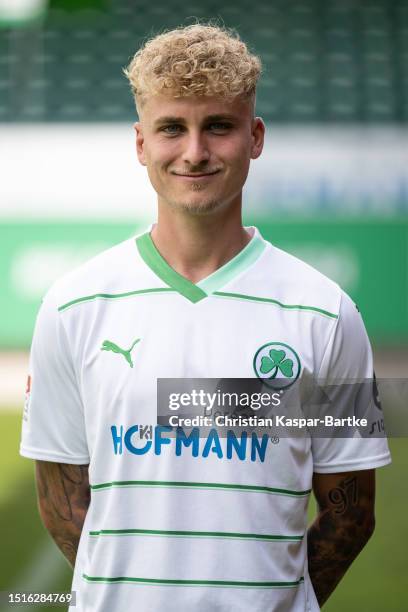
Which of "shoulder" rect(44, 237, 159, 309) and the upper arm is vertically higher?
"shoulder" rect(44, 237, 159, 309)

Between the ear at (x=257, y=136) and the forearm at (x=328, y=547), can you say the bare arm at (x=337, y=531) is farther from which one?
the ear at (x=257, y=136)

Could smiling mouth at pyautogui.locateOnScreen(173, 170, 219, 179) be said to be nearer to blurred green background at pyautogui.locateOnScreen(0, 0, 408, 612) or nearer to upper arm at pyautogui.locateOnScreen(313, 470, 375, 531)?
upper arm at pyautogui.locateOnScreen(313, 470, 375, 531)

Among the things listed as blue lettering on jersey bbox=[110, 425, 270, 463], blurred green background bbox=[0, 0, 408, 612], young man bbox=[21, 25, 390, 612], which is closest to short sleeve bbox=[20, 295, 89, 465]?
young man bbox=[21, 25, 390, 612]

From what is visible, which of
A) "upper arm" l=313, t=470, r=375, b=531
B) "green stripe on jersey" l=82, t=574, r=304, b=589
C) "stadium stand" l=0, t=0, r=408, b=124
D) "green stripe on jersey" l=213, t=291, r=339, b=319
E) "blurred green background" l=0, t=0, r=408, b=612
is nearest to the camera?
"green stripe on jersey" l=82, t=574, r=304, b=589

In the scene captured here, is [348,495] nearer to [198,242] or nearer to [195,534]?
[195,534]

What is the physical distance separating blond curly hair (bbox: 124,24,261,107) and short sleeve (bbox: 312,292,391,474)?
45cm

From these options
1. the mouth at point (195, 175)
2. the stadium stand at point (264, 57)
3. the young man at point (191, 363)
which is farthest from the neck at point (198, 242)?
the stadium stand at point (264, 57)

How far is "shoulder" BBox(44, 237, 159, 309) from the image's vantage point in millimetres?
1917

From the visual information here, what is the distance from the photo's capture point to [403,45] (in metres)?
12.1

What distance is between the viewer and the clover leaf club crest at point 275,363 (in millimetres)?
1854

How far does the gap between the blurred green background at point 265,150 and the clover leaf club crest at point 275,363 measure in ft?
15.5

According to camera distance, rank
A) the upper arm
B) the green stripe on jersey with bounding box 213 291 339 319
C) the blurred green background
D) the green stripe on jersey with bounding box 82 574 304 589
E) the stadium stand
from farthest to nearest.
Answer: the stadium stand < the blurred green background < the upper arm < the green stripe on jersey with bounding box 213 291 339 319 < the green stripe on jersey with bounding box 82 574 304 589

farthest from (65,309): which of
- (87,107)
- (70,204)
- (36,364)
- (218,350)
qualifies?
(87,107)

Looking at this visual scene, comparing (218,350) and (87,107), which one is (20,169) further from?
(218,350)
